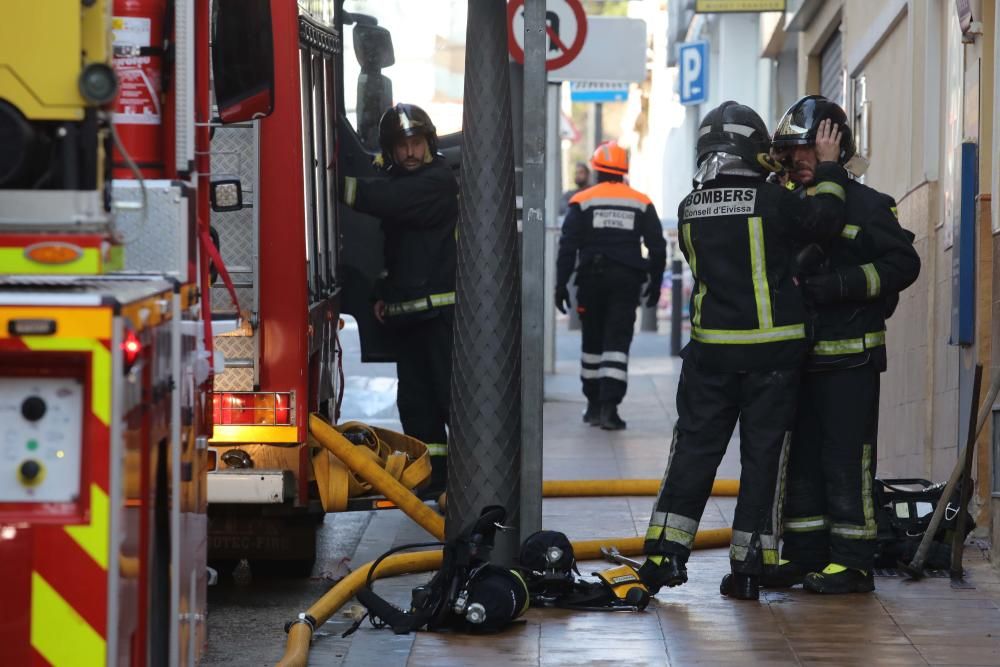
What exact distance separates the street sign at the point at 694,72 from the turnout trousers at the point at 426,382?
14.4 m

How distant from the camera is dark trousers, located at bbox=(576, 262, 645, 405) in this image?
12914 millimetres

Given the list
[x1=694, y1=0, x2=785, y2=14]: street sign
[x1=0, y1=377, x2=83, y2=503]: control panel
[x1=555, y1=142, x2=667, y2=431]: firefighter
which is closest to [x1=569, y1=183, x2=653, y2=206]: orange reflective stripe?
[x1=555, y1=142, x2=667, y2=431]: firefighter

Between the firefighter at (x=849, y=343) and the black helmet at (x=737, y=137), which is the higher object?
the black helmet at (x=737, y=137)

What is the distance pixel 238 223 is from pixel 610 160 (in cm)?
663

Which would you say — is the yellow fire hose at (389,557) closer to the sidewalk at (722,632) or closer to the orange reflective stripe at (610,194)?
the sidewalk at (722,632)

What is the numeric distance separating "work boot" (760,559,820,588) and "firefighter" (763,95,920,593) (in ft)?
0.06

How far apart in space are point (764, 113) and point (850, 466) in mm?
15522

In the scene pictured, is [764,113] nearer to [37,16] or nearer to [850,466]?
[850,466]

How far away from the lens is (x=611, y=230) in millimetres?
13156

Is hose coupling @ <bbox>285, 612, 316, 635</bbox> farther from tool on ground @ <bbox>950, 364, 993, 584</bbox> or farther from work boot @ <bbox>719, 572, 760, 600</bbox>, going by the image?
tool on ground @ <bbox>950, 364, 993, 584</bbox>

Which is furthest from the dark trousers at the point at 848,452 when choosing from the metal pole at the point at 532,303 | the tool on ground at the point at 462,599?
the tool on ground at the point at 462,599

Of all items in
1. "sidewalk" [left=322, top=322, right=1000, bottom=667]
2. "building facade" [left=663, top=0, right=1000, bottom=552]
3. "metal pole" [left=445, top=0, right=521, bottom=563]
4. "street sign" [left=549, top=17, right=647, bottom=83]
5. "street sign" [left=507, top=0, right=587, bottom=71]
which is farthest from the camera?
"street sign" [left=549, top=17, right=647, bottom=83]

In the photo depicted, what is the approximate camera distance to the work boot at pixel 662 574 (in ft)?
22.5

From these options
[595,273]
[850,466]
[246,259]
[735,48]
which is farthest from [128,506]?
[735,48]
